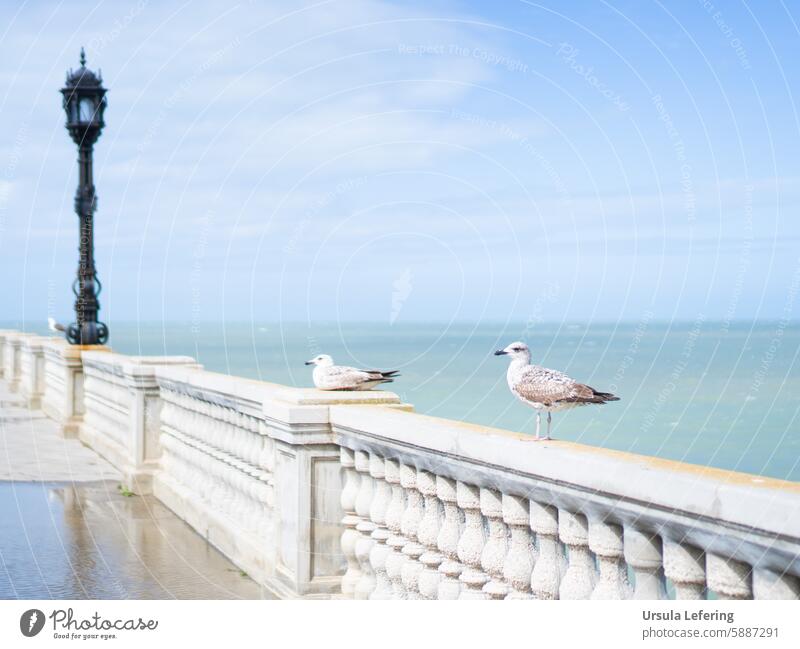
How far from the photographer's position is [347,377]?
24.8ft

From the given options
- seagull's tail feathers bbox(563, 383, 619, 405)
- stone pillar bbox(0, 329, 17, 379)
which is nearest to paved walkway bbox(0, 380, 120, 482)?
stone pillar bbox(0, 329, 17, 379)

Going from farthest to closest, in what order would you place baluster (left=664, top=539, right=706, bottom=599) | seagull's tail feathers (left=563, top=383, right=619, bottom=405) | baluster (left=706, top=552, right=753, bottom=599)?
1. seagull's tail feathers (left=563, top=383, right=619, bottom=405)
2. baluster (left=664, top=539, right=706, bottom=599)
3. baluster (left=706, top=552, right=753, bottom=599)

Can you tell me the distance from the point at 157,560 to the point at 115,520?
1.83 metres

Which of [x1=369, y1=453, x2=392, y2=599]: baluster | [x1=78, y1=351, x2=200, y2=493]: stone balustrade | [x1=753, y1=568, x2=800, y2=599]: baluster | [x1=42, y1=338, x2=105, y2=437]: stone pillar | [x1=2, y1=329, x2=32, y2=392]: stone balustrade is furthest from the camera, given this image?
[x1=2, y1=329, x2=32, y2=392]: stone balustrade

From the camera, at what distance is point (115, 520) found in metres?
10.9

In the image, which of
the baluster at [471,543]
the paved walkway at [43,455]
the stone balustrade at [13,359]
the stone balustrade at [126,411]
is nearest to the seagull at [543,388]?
the baluster at [471,543]

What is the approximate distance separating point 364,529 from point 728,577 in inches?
133

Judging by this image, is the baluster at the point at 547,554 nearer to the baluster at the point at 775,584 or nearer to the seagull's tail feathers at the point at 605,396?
the seagull's tail feathers at the point at 605,396

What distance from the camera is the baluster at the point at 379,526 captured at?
21.6ft

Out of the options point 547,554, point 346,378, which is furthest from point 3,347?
point 547,554

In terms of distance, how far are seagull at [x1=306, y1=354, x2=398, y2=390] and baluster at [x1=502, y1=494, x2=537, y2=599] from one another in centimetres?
249

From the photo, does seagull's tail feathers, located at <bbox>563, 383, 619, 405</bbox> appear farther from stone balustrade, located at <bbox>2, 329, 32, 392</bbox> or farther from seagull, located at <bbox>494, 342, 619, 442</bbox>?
stone balustrade, located at <bbox>2, 329, 32, 392</bbox>

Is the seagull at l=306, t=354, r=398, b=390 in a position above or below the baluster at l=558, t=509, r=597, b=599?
above

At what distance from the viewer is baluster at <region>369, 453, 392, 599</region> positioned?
659 centimetres
